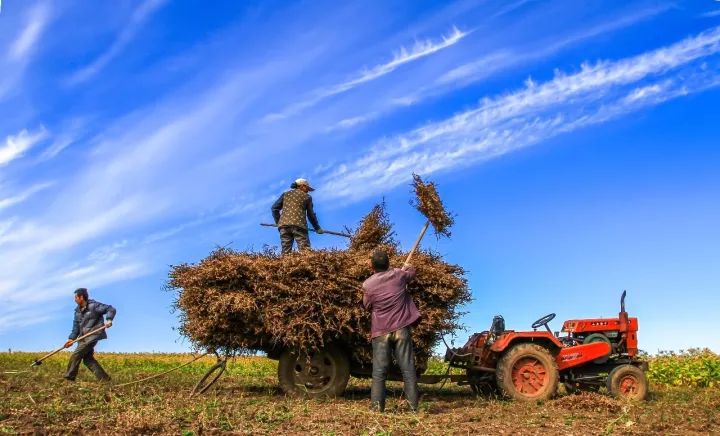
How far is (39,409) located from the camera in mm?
8891

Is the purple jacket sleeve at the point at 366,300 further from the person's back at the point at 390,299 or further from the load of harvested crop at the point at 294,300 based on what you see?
the load of harvested crop at the point at 294,300

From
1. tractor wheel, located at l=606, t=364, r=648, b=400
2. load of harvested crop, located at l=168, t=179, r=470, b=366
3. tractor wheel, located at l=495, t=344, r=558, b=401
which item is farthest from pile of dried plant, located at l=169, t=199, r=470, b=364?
tractor wheel, located at l=606, t=364, r=648, b=400

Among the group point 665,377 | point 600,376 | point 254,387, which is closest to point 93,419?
point 254,387

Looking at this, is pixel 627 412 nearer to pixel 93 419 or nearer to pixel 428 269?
pixel 428 269

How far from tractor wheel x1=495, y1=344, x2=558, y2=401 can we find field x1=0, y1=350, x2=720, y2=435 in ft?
1.19

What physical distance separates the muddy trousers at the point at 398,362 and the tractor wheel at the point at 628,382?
409 centimetres

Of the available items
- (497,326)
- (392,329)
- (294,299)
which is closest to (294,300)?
(294,299)

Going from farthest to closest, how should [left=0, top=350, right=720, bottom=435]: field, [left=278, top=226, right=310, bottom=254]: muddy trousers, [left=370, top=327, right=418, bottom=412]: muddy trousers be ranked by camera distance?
[left=278, top=226, right=310, bottom=254]: muddy trousers < [left=370, top=327, right=418, bottom=412]: muddy trousers < [left=0, top=350, right=720, bottom=435]: field

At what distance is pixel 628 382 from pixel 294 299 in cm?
578

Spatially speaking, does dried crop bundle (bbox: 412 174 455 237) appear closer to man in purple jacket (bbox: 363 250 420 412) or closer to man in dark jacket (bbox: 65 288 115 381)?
man in purple jacket (bbox: 363 250 420 412)

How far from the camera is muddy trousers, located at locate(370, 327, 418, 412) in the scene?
9.02 metres

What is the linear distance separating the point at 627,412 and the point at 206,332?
596cm

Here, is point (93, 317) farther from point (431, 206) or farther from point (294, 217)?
point (431, 206)

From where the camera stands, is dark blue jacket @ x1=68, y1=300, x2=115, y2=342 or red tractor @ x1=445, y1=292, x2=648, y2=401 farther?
dark blue jacket @ x1=68, y1=300, x2=115, y2=342
